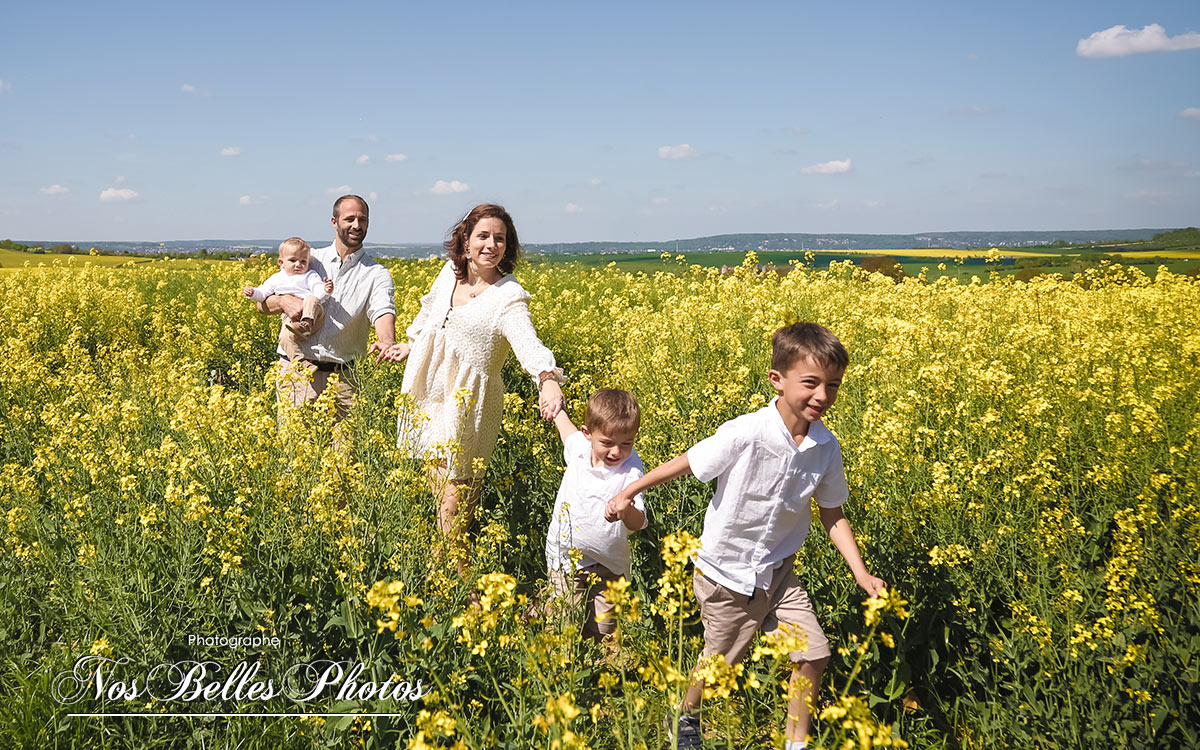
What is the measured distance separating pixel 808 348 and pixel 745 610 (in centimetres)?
93

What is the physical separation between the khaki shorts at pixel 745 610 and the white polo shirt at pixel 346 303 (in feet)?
8.71

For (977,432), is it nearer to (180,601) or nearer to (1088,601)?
(1088,601)

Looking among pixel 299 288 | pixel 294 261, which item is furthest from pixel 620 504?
pixel 294 261

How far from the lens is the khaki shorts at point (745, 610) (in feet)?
8.25

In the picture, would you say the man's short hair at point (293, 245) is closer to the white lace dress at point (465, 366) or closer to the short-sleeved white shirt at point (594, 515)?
the white lace dress at point (465, 366)

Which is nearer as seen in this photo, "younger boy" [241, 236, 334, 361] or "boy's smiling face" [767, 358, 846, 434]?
"boy's smiling face" [767, 358, 846, 434]

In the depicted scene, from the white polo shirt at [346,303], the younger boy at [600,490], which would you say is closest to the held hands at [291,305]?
the white polo shirt at [346,303]

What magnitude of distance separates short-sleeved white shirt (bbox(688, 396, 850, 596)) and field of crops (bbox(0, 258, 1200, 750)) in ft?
0.85

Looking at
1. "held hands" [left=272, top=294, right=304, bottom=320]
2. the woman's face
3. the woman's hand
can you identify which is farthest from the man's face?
the woman's hand

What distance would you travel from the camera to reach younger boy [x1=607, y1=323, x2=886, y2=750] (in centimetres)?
240

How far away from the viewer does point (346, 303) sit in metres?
4.34

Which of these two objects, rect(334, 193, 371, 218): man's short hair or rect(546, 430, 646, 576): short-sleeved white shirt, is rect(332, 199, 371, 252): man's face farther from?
rect(546, 430, 646, 576): short-sleeved white shirt

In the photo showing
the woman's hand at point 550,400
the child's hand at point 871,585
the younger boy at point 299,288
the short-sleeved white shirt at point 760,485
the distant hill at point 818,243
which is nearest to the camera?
the child's hand at point 871,585

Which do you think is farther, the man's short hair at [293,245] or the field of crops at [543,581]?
the man's short hair at [293,245]
